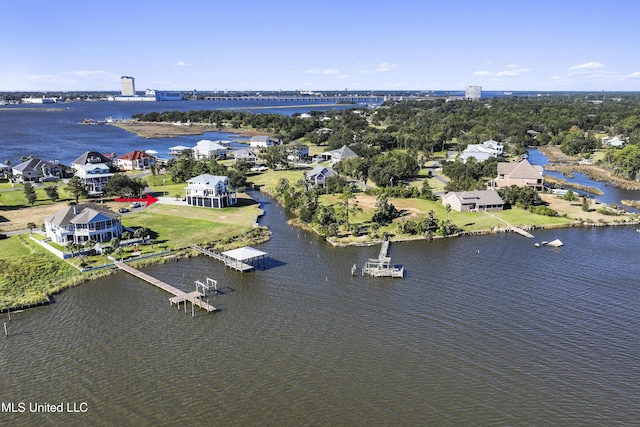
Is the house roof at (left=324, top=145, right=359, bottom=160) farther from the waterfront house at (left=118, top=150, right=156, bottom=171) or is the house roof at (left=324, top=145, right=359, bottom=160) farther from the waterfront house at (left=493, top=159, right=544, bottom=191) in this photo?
the waterfront house at (left=118, top=150, right=156, bottom=171)

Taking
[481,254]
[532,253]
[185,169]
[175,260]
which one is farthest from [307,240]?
[185,169]

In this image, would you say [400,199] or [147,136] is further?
[147,136]

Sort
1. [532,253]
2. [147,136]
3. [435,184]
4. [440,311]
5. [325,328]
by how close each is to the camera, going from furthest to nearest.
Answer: [147,136], [435,184], [532,253], [440,311], [325,328]

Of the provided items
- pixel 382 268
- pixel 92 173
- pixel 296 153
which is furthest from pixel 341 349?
pixel 296 153

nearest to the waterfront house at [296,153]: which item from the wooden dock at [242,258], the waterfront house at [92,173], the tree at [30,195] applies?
the waterfront house at [92,173]

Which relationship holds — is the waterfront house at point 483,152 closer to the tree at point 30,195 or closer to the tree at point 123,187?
the tree at point 123,187

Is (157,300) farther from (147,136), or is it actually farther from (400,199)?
(147,136)

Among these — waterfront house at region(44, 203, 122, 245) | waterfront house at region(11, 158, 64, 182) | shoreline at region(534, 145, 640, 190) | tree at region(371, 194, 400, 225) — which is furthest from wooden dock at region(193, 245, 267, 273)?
shoreline at region(534, 145, 640, 190)
